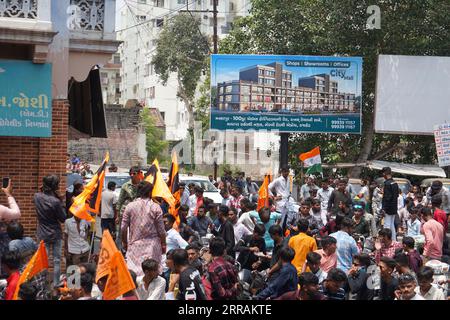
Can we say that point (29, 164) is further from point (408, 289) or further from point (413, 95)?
→ point (413, 95)

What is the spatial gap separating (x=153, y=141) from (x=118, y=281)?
51.8 m

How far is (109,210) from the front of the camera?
685 inches

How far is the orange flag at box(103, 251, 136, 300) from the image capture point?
861cm

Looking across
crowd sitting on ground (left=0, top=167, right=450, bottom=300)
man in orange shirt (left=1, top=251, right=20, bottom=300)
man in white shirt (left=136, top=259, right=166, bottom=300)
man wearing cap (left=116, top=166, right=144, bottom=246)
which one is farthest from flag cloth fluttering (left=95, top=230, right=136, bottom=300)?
man wearing cap (left=116, top=166, right=144, bottom=246)

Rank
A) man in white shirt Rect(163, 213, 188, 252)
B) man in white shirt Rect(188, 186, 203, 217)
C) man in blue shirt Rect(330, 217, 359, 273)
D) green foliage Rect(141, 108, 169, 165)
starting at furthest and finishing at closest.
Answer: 1. green foliage Rect(141, 108, 169, 165)
2. man in white shirt Rect(188, 186, 203, 217)
3. man in white shirt Rect(163, 213, 188, 252)
4. man in blue shirt Rect(330, 217, 359, 273)

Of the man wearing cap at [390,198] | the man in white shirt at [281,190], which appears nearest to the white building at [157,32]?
the man in white shirt at [281,190]

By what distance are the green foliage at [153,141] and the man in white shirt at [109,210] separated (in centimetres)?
4018

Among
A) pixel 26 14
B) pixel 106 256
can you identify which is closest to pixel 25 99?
pixel 26 14

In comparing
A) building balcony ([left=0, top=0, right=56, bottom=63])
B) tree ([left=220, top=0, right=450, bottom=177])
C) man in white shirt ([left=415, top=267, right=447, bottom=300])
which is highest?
tree ([left=220, top=0, right=450, bottom=177])

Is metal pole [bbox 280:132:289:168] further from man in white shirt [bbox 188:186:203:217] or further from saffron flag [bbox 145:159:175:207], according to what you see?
saffron flag [bbox 145:159:175:207]

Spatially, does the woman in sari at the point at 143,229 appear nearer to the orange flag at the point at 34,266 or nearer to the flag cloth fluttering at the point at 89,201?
the flag cloth fluttering at the point at 89,201

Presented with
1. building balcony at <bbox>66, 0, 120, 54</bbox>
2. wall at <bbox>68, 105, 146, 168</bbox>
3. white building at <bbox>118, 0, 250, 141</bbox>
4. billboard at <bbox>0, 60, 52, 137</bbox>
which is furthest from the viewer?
white building at <bbox>118, 0, 250, 141</bbox>

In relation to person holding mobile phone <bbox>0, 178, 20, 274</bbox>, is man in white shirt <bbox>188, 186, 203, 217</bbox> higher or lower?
lower

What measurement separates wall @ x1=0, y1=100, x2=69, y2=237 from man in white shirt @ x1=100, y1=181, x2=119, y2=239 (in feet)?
8.62
